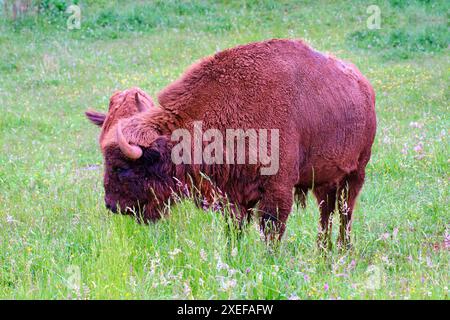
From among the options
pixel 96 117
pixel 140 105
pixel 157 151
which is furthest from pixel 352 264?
pixel 96 117

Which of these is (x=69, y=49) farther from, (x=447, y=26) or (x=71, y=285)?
(x=71, y=285)

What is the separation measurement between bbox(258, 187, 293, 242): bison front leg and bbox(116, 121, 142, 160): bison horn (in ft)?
3.84

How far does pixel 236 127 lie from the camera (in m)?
5.90

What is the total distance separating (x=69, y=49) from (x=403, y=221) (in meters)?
14.6

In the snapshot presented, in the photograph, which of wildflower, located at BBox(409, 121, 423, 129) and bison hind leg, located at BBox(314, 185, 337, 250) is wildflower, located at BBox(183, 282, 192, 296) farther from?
wildflower, located at BBox(409, 121, 423, 129)

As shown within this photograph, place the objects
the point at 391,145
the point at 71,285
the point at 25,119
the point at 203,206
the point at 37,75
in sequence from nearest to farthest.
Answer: the point at 71,285 < the point at 203,206 < the point at 391,145 < the point at 25,119 < the point at 37,75

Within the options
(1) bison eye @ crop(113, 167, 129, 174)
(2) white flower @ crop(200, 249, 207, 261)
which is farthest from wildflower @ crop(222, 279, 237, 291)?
(1) bison eye @ crop(113, 167, 129, 174)

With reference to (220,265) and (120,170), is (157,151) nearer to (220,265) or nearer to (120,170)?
(120,170)

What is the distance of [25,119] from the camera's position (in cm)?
1429

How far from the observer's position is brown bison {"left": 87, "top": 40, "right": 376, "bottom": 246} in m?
5.94

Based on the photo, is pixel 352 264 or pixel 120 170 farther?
pixel 120 170

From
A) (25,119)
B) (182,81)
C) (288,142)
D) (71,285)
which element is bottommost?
(25,119)

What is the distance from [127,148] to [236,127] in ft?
3.14

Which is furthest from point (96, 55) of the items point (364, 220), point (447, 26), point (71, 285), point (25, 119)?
point (71, 285)
